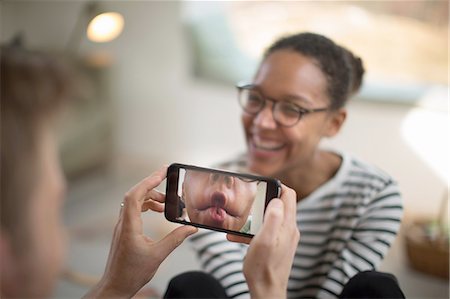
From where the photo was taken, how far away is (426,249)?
4.49 ft

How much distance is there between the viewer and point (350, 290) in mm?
638

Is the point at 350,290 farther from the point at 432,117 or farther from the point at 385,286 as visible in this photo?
the point at 432,117

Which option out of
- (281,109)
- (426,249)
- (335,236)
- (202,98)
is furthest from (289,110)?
(202,98)

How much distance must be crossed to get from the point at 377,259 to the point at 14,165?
0.56 meters

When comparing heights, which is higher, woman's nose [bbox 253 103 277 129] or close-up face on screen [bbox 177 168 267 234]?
woman's nose [bbox 253 103 277 129]

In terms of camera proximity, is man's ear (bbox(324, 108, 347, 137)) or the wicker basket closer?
man's ear (bbox(324, 108, 347, 137))

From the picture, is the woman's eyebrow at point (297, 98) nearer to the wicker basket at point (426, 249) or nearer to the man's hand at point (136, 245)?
the man's hand at point (136, 245)

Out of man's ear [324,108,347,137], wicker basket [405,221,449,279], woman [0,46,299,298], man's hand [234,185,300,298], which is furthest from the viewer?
wicker basket [405,221,449,279]

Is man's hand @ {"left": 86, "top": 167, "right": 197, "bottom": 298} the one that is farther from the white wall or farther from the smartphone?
the white wall

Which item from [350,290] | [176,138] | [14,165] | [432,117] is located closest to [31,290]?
[14,165]

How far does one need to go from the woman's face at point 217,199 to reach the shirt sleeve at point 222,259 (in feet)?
0.55

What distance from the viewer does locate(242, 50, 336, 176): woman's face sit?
29.4 inches

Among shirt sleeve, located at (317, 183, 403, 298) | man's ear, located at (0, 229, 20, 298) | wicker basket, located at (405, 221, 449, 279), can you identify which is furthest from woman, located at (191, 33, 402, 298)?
wicker basket, located at (405, 221, 449, 279)

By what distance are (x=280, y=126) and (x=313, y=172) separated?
0.40ft
